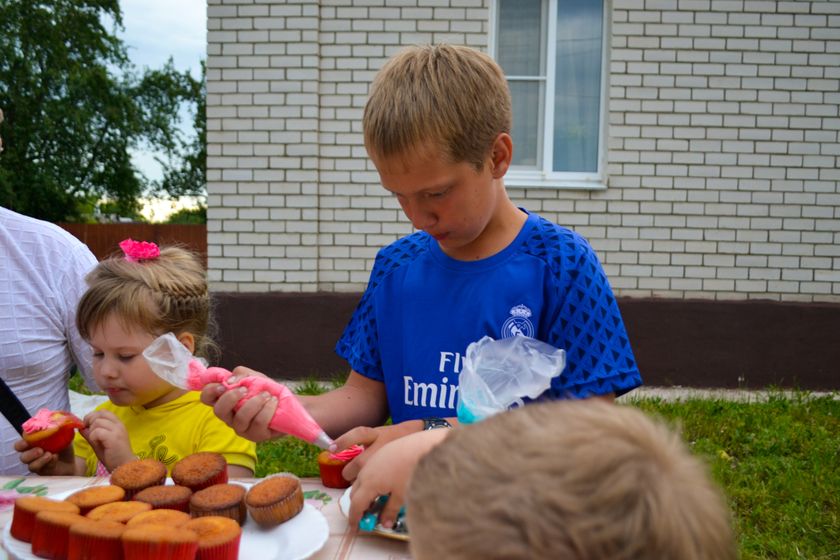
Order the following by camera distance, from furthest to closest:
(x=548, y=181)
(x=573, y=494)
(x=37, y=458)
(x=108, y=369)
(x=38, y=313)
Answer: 1. (x=548, y=181)
2. (x=38, y=313)
3. (x=108, y=369)
4. (x=37, y=458)
5. (x=573, y=494)

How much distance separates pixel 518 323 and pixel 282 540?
29.0 inches

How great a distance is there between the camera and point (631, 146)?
6266 millimetres

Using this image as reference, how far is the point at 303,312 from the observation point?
6.30 metres

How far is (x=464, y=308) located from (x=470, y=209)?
26 cm

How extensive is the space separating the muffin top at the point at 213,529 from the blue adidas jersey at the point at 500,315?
65cm

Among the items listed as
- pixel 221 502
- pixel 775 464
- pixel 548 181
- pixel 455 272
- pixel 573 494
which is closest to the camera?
pixel 573 494

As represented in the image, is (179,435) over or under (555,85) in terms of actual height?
under

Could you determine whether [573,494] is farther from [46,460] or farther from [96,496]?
[46,460]

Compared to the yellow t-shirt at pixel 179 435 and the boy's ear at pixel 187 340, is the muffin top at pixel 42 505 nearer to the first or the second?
the yellow t-shirt at pixel 179 435

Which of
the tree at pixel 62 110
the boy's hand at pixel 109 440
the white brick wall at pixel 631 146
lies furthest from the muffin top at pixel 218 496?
the tree at pixel 62 110

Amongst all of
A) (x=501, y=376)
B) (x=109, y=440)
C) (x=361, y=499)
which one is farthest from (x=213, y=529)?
(x=109, y=440)

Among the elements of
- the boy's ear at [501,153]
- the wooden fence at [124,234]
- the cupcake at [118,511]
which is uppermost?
the boy's ear at [501,153]

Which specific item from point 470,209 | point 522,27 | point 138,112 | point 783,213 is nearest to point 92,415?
point 470,209

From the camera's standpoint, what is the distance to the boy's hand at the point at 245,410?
1.55 metres
